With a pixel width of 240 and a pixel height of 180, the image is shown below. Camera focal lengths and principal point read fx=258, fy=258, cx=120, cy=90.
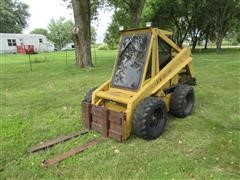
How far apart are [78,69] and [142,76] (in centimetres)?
768

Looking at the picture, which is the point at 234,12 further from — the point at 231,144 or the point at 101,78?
the point at 231,144

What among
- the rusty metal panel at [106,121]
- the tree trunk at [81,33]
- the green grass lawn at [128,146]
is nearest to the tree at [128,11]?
the tree trunk at [81,33]

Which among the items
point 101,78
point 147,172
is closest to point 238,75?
point 101,78

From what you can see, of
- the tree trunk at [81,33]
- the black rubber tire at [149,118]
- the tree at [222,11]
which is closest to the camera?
the black rubber tire at [149,118]

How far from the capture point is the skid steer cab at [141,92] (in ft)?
12.9

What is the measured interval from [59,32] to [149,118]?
211 feet

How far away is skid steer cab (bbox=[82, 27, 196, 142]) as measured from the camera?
155 inches

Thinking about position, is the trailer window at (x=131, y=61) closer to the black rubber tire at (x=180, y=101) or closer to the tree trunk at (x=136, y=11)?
the black rubber tire at (x=180, y=101)

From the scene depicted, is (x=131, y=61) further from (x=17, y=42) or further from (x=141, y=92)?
(x=17, y=42)

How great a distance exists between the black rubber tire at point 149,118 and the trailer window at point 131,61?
485 mm

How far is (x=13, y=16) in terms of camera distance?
50375 mm

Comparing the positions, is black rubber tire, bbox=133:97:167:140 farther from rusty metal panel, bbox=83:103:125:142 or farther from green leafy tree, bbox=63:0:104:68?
green leafy tree, bbox=63:0:104:68

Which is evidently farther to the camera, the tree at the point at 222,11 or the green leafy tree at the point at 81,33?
the tree at the point at 222,11

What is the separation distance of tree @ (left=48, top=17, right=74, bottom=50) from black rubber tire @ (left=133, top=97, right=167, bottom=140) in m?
58.8
